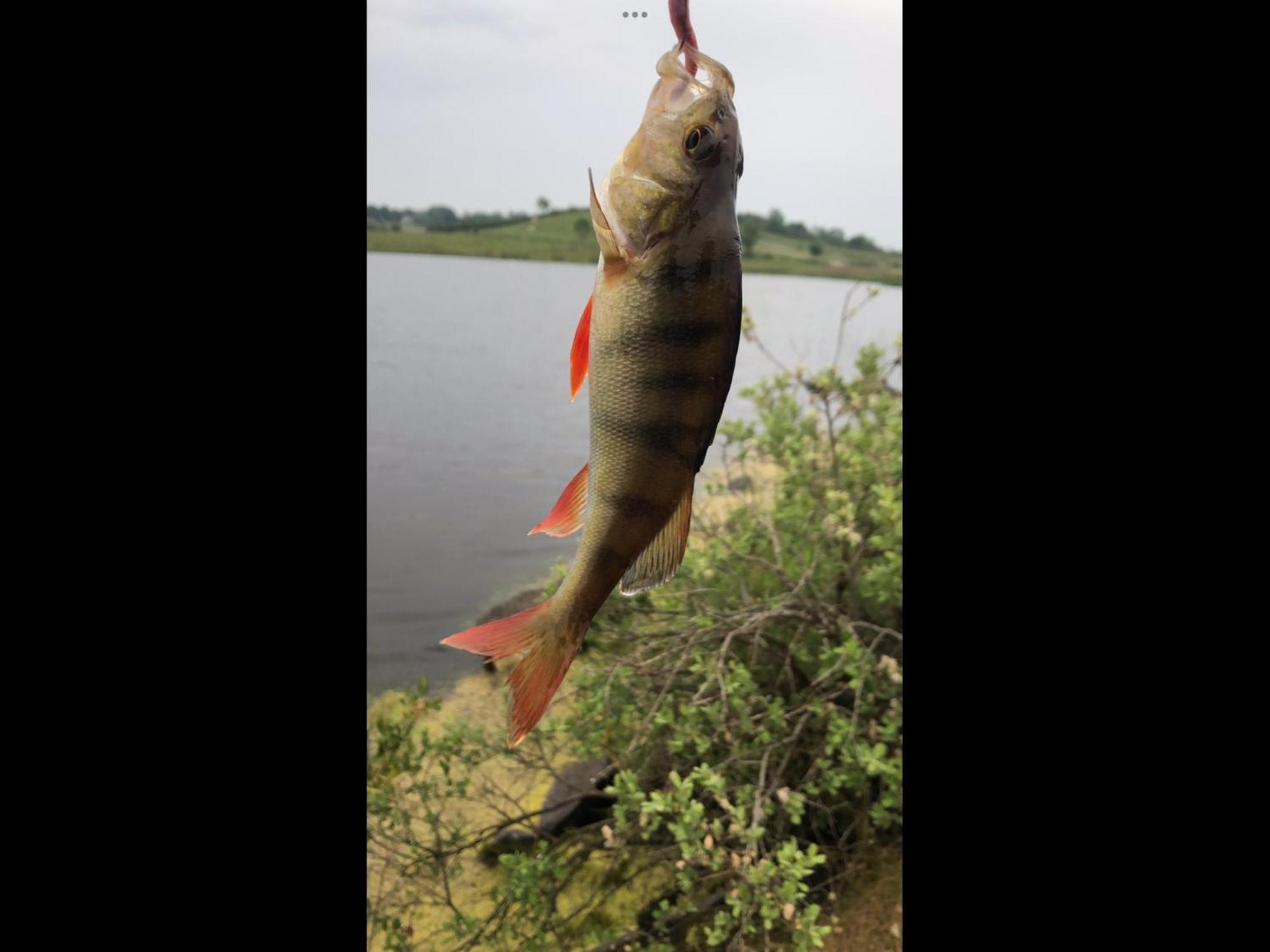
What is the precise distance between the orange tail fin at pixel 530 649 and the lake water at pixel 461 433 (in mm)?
577

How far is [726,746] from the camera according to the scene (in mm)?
2506

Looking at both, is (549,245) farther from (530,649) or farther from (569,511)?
(530,649)

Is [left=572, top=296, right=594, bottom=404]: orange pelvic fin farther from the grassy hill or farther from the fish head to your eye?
the grassy hill

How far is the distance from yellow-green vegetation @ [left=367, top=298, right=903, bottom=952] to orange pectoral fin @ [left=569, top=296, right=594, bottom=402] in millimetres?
1446

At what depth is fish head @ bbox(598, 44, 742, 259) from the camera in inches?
29.8

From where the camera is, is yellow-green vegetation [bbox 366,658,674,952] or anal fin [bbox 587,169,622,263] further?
yellow-green vegetation [bbox 366,658,674,952]

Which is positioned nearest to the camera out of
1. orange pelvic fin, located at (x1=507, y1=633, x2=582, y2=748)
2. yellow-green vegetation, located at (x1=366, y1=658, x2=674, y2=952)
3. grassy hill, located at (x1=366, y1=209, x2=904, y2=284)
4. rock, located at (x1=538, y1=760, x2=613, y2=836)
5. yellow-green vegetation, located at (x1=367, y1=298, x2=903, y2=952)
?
orange pelvic fin, located at (x1=507, y1=633, x2=582, y2=748)

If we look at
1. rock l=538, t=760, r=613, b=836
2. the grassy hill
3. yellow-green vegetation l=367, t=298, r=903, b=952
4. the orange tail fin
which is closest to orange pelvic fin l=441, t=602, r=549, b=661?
the orange tail fin

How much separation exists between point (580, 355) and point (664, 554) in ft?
0.64

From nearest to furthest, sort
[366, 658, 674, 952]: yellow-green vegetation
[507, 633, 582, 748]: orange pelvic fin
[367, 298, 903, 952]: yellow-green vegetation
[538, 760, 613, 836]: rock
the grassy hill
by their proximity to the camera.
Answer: [507, 633, 582, 748]: orange pelvic fin
the grassy hill
[367, 298, 903, 952]: yellow-green vegetation
[366, 658, 674, 952]: yellow-green vegetation
[538, 760, 613, 836]: rock

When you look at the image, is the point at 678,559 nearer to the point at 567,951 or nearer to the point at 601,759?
the point at 567,951

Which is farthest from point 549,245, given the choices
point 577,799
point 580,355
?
point 577,799
